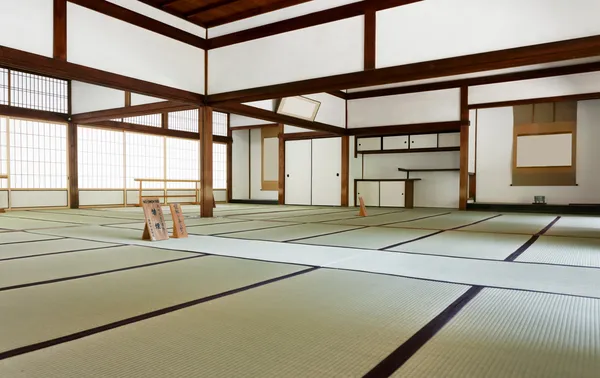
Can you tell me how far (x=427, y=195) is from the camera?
9.26 meters

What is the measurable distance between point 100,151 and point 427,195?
24.0 ft

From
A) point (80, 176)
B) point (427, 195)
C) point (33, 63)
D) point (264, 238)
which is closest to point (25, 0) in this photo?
point (33, 63)

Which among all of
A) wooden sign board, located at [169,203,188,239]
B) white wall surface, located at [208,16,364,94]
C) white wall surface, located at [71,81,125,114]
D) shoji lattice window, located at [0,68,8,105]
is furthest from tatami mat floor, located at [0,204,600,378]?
shoji lattice window, located at [0,68,8,105]

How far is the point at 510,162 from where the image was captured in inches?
332

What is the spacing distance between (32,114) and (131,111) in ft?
7.42

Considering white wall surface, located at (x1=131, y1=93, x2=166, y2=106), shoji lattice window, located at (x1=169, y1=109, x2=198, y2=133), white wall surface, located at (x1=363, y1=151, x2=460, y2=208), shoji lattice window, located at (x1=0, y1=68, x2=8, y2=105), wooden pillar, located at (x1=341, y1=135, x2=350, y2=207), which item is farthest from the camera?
shoji lattice window, located at (x1=169, y1=109, x2=198, y2=133)

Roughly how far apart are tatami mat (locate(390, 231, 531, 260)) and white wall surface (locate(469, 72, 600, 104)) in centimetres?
498

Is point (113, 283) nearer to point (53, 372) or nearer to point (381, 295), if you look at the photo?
point (53, 372)

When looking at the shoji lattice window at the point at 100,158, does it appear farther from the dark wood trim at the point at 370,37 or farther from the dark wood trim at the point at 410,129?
the dark wood trim at the point at 370,37

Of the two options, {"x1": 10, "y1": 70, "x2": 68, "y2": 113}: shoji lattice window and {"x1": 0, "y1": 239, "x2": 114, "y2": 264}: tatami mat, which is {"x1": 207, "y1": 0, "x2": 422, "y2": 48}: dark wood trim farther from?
{"x1": 10, "y1": 70, "x2": 68, "y2": 113}: shoji lattice window

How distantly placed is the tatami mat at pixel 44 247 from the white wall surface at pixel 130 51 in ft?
6.60

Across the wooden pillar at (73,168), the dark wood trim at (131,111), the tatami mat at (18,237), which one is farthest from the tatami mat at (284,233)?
the wooden pillar at (73,168)

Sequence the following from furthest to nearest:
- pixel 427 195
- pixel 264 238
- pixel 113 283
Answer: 1. pixel 427 195
2. pixel 264 238
3. pixel 113 283

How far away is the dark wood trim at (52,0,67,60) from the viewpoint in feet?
13.1
